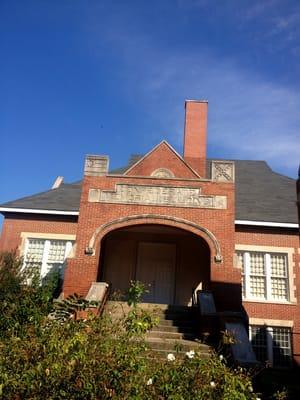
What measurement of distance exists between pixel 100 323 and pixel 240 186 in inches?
674

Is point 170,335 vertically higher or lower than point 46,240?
lower

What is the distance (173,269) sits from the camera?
1680cm

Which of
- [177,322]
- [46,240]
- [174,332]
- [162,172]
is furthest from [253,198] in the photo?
[46,240]

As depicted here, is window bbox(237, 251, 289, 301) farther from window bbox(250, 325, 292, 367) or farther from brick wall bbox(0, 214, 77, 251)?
brick wall bbox(0, 214, 77, 251)

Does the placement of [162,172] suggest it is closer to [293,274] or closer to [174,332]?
[293,274]

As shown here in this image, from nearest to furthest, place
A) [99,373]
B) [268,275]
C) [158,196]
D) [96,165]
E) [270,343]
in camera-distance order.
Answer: [99,373] → [158,196] → [96,165] → [270,343] → [268,275]

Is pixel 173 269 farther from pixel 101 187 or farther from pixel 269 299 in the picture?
pixel 101 187

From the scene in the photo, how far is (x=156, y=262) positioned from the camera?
17.0 metres

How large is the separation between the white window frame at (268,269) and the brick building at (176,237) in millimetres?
42

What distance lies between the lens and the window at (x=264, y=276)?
1650 centimetres

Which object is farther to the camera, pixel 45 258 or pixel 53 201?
pixel 53 201

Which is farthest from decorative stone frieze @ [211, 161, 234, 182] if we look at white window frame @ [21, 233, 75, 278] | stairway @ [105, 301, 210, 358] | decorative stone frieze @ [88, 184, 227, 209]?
white window frame @ [21, 233, 75, 278]

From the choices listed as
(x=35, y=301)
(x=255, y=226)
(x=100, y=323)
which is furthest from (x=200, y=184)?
(x=100, y=323)

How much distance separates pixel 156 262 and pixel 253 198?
5.99 m
